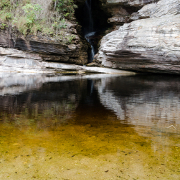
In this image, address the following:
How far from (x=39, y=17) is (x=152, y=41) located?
1104 cm

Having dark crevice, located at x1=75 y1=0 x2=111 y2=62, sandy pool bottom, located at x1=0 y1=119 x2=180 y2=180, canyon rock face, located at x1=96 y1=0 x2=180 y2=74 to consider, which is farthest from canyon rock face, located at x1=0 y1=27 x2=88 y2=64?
sandy pool bottom, located at x1=0 y1=119 x2=180 y2=180

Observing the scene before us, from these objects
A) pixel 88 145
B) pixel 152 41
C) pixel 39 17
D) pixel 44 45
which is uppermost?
pixel 39 17

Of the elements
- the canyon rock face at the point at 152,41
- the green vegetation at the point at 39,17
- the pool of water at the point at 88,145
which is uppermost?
the green vegetation at the point at 39,17

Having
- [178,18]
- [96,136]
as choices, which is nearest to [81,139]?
[96,136]

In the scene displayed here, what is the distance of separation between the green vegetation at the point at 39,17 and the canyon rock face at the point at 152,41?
5239 millimetres

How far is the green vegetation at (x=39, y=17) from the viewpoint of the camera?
52.6ft

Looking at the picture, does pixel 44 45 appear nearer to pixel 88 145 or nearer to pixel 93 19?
pixel 93 19

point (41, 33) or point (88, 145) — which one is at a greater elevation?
point (41, 33)

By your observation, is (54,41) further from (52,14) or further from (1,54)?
(1,54)

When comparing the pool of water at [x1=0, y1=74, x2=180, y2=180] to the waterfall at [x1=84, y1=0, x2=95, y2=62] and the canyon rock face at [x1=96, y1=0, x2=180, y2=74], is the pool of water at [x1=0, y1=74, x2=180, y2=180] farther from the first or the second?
the waterfall at [x1=84, y1=0, x2=95, y2=62]

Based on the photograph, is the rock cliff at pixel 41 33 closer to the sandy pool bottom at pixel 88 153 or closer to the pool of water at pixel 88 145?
the pool of water at pixel 88 145

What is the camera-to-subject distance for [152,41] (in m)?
12.9

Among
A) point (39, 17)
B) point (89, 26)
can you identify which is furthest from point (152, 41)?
point (89, 26)

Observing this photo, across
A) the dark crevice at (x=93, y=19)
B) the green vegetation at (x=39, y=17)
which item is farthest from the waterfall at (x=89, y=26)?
the green vegetation at (x=39, y=17)
